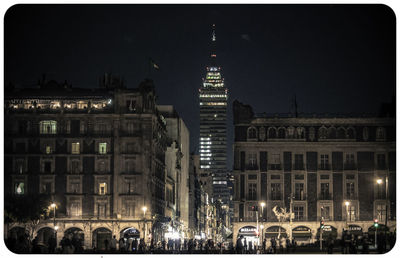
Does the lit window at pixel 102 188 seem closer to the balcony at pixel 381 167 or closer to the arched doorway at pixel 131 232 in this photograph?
the arched doorway at pixel 131 232

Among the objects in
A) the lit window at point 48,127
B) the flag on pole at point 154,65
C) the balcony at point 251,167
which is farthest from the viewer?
the lit window at point 48,127

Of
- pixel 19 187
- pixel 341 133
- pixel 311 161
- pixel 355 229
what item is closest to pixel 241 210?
pixel 311 161

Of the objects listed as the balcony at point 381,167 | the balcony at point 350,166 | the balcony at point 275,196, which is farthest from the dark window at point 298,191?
the balcony at point 381,167

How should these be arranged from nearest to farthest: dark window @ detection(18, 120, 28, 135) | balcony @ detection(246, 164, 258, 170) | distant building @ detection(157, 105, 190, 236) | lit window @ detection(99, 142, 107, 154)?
balcony @ detection(246, 164, 258, 170) → dark window @ detection(18, 120, 28, 135) → lit window @ detection(99, 142, 107, 154) → distant building @ detection(157, 105, 190, 236)

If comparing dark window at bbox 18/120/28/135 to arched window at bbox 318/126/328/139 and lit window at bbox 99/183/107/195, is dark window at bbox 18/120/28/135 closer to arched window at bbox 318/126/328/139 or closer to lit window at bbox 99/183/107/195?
lit window at bbox 99/183/107/195

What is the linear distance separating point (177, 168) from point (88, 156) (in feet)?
124

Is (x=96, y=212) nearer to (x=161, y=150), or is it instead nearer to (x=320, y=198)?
(x=161, y=150)

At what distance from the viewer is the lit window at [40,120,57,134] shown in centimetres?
10712

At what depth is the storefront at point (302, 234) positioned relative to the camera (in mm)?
103938

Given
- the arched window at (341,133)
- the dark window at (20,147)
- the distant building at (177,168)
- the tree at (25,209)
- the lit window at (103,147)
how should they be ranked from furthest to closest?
the distant building at (177,168) < the arched window at (341,133) < the lit window at (103,147) < the dark window at (20,147) < the tree at (25,209)

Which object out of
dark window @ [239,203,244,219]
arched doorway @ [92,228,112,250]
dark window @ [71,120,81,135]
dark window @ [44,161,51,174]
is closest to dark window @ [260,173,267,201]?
dark window @ [239,203,244,219]

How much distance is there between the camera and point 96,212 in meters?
104

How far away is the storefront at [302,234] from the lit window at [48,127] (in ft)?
117

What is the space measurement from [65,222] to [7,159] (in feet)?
39.6
